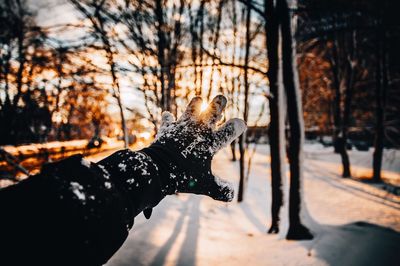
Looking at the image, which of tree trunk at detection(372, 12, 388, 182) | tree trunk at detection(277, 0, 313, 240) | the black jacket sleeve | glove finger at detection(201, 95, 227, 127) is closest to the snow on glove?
glove finger at detection(201, 95, 227, 127)

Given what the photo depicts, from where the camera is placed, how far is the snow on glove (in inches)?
53.3

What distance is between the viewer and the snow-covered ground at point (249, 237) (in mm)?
3098

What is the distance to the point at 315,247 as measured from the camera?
11.0ft

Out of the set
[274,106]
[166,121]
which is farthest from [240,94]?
[166,121]

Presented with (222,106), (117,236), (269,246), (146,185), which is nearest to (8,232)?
(117,236)

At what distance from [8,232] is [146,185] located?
1.75 feet

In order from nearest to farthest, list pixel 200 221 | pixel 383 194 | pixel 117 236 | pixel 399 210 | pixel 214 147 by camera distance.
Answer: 1. pixel 117 236
2. pixel 214 147
3. pixel 200 221
4. pixel 399 210
5. pixel 383 194

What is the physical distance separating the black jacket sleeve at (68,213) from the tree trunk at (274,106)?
3779mm

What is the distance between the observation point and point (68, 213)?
0.83m

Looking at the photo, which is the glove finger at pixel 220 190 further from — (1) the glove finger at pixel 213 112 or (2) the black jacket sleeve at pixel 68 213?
(2) the black jacket sleeve at pixel 68 213

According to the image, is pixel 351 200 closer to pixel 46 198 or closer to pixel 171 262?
pixel 171 262

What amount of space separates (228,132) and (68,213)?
109 cm

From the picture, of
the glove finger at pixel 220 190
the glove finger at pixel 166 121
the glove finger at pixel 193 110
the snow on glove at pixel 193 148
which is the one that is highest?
the glove finger at pixel 193 110

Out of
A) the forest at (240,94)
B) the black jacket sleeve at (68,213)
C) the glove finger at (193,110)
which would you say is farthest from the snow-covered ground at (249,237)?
the black jacket sleeve at (68,213)
